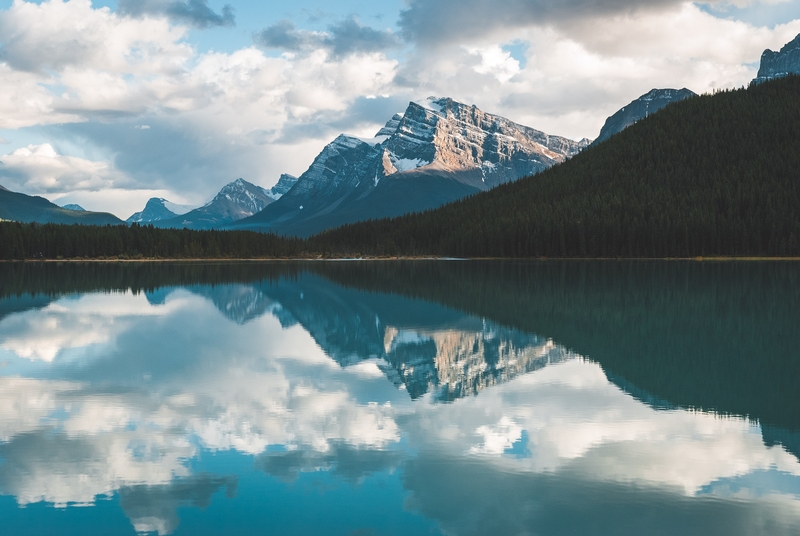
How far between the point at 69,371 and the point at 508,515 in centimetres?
2177

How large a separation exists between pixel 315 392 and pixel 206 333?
18.4 meters

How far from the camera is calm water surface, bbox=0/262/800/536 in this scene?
13.2 meters

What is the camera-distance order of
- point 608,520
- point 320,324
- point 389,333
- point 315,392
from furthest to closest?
1. point 320,324
2. point 389,333
3. point 315,392
4. point 608,520

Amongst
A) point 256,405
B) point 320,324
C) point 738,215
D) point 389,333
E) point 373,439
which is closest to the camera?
point 373,439

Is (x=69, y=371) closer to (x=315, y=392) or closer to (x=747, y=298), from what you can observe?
(x=315, y=392)

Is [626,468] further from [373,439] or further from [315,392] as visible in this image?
[315,392]

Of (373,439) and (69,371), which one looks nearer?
(373,439)

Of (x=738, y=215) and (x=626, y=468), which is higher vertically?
(x=738, y=215)

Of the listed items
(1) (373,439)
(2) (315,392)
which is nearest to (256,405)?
(2) (315,392)

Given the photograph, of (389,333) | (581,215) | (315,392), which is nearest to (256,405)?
(315,392)

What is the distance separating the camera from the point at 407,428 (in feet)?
62.4

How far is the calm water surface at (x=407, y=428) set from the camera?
1320 centimetres

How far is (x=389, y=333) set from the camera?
39.7m

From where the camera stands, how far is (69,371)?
2844cm
